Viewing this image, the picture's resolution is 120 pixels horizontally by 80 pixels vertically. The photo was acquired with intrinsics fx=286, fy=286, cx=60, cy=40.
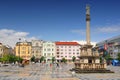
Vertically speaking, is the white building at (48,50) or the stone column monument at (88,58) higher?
the white building at (48,50)

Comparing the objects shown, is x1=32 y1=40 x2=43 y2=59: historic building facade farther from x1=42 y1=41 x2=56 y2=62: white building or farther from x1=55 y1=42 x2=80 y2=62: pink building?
x1=55 y1=42 x2=80 y2=62: pink building

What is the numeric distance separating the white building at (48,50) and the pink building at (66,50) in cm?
476

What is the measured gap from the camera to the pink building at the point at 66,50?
552 ft

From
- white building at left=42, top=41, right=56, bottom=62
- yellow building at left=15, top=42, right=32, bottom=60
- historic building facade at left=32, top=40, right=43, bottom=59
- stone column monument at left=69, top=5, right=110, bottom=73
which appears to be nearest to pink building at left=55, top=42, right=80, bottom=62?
white building at left=42, top=41, right=56, bottom=62

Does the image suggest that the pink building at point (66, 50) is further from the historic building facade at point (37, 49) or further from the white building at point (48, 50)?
the historic building facade at point (37, 49)

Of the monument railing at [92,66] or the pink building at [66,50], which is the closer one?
the monument railing at [92,66]

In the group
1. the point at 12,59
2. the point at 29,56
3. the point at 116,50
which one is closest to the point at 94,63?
the point at 12,59

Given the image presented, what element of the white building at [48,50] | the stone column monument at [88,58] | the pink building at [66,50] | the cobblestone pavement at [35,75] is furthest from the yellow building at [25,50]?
the stone column monument at [88,58]

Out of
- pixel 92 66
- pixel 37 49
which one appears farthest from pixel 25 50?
pixel 92 66

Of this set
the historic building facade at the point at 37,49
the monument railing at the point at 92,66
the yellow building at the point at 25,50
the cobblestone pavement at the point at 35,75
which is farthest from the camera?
the historic building facade at the point at 37,49

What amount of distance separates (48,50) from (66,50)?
1224cm

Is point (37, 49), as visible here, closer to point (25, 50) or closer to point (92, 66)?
point (25, 50)

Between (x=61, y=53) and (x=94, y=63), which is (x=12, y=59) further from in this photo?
(x=94, y=63)

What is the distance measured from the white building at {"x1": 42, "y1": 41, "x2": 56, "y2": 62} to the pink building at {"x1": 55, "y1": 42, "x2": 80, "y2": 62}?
476 centimetres
